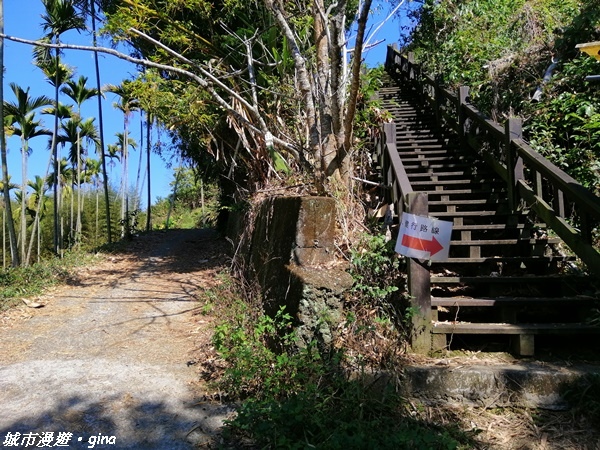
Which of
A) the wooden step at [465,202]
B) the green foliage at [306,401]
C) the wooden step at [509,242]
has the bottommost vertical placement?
the green foliage at [306,401]

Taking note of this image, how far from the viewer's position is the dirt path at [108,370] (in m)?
3.56

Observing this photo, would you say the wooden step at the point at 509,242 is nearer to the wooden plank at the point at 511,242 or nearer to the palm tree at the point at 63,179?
the wooden plank at the point at 511,242

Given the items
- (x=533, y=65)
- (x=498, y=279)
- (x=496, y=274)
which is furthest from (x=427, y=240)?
(x=533, y=65)

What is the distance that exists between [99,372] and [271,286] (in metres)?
2.05

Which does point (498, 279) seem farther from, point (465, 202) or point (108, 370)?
point (108, 370)

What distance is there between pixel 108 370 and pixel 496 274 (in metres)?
4.34

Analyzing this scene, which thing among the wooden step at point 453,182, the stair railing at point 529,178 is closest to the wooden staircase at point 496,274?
the wooden step at point 453,182

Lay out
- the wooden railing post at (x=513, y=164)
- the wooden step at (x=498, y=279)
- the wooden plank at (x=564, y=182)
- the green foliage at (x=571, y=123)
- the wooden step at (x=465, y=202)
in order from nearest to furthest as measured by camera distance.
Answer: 1. the wooden plank at (x=564, y=182)
2. the wooden step at (x=498, y=279)
3. the wooden railing post at (x=513, y=164)
4. the wooden step at (x=465, y=202)
5. the green foliage at (x=571, y=123)

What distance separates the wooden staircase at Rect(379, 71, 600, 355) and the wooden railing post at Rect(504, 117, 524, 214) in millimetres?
118

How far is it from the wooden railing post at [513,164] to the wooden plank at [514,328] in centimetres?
192

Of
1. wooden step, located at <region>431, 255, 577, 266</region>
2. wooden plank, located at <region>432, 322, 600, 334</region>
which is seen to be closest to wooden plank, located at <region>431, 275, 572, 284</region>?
wooden step, located at <region>431, 255, 577, 266</region>

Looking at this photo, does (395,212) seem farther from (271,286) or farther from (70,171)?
(70,171)

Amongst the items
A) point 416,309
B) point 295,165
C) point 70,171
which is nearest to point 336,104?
point 295,165

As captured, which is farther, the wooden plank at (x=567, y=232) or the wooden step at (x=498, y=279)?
the wooden step at (x=498, y=279)
